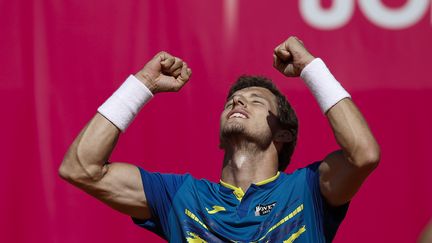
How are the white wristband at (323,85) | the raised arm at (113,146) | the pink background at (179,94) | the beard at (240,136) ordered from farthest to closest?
the pink background at (179,94), the beard at (240,136), the raised arm at (113,146), the white wristband at (323,85)

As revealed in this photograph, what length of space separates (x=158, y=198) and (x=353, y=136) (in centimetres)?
62

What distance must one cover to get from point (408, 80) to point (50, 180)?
1337 mm

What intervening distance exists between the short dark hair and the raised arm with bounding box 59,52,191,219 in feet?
0.93

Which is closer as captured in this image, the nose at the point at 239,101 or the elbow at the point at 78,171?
the elbow at the point at 78,171

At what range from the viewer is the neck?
9.87 feet

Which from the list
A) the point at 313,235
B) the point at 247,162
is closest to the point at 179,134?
the point at 247,162

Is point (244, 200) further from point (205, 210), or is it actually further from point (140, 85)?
point (140, 85)

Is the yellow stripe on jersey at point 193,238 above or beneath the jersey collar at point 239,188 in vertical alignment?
beneath

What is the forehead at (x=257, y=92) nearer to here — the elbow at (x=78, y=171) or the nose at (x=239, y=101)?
the nose at (x=239, y=101)

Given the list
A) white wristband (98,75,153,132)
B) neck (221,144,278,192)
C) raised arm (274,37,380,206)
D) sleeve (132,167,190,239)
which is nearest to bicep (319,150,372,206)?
raised arm (274,37,380,206)

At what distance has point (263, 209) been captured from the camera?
287 cm

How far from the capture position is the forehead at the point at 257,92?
3156 mm

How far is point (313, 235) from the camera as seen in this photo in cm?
278

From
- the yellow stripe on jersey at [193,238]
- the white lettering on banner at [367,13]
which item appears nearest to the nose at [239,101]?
the yellow stripe on jersey at [193,238]
